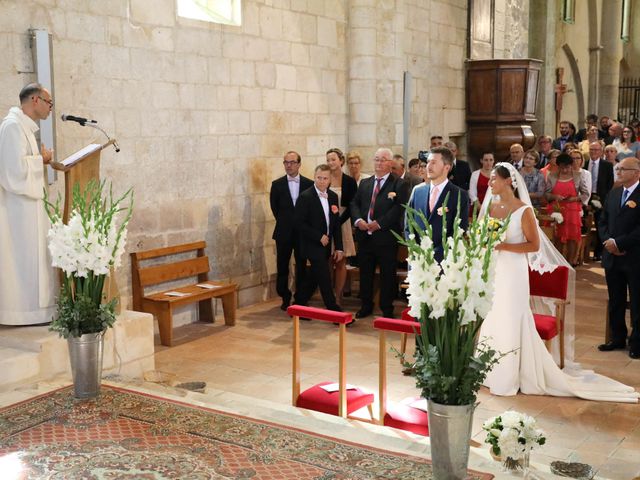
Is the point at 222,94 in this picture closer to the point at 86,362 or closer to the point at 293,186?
the point at 293,186

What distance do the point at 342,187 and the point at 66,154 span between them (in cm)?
306

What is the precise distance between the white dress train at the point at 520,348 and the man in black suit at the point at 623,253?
96cm

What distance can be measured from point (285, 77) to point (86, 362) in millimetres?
5081

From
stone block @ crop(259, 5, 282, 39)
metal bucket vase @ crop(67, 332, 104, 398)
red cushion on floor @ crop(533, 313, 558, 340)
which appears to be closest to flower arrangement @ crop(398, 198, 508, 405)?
metal bucket vase @ crop(67, 332, 104, 398)

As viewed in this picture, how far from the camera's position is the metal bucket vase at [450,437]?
3.26 m

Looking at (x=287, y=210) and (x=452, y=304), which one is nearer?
(x=452, y=304)

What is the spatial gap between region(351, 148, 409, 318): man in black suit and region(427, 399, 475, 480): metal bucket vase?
450cm

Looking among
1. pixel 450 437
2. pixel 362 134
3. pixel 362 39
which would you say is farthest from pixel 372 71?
pixel 450 437

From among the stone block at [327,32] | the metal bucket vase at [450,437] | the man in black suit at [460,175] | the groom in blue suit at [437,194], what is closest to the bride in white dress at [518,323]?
the groom in blue suit at [437,194]

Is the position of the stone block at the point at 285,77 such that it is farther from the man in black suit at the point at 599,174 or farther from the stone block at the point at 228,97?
the man in black suit at the point at 599,174

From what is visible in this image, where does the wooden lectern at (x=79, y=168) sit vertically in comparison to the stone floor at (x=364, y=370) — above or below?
above

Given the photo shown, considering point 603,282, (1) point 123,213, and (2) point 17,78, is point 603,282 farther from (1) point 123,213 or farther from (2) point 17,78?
(2) point 17,78

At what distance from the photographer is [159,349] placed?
7.06 meters

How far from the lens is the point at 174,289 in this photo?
771 centimetres
